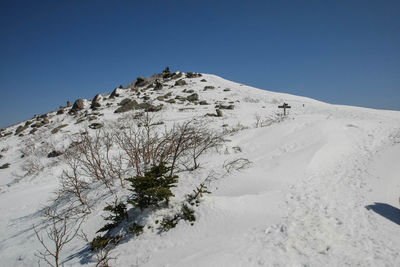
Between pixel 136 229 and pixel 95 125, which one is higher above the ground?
pixel 95 125

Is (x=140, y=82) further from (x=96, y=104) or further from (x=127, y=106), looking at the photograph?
(x=127, y=106)

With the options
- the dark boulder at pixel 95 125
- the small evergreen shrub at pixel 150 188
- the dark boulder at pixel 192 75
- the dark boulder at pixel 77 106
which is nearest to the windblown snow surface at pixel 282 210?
the small evergreen shrub at pixel 150 188

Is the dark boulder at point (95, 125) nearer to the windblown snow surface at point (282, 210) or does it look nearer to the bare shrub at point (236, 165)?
the windblown snow surface at point (282, 210)

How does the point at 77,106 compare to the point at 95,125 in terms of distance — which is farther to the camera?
the point at 77,106

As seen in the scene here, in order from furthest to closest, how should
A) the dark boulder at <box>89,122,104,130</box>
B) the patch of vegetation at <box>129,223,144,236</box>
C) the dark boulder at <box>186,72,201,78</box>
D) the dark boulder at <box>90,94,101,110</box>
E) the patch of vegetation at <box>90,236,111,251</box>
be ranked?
the dark boulder at <box>186,72,201,78</box> → the dark boulder at <box>90,94,101,110</box> → the dark boulder at <box>89,122,104,130</box> → the patch of vegetation at <box>129,223,144,236</box> → the patch of vegetation at <box>90,236,111,251</box>

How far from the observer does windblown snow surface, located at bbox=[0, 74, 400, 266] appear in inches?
118

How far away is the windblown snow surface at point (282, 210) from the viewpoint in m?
3.00

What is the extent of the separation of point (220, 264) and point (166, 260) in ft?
3.32

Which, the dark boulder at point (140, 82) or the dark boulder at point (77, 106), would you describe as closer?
the dark boulder at point (77, 106)

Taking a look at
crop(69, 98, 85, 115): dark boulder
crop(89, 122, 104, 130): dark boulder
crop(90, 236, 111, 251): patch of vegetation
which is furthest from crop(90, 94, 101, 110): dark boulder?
crop(90, 236, 111, 251): patch of vegetation

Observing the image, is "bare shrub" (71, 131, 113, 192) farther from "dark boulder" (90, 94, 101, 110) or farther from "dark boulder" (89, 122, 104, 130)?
"dark boulder" (90, 94, 101, 110)

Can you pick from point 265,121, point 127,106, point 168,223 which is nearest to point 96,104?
point 127,106

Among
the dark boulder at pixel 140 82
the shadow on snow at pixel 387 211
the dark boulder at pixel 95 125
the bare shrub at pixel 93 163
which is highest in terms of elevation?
the dark boulder at pixel 140 82

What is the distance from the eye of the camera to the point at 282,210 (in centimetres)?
408
